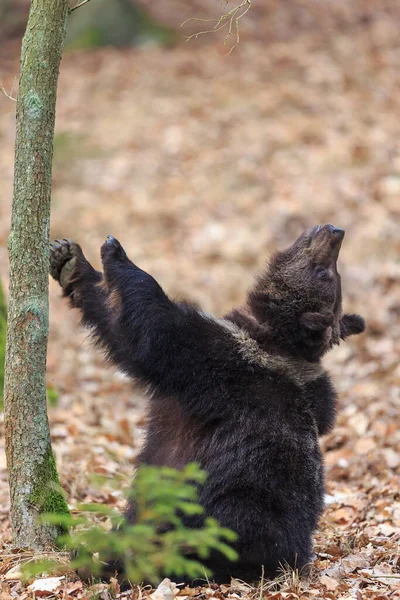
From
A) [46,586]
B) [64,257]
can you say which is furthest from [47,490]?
[64,257]

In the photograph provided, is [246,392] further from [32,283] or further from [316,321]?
[32,283]

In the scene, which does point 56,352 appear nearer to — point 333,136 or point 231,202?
point 231,202

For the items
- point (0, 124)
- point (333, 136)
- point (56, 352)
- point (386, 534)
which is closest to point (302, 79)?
point (333, 136)

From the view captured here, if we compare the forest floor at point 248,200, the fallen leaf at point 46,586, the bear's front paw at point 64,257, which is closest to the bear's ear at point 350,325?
the forest floor at point 248,200

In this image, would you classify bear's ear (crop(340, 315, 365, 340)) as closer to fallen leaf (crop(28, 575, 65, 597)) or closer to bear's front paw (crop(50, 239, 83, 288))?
bear's front paw (crop(50, 239, 83, 288))

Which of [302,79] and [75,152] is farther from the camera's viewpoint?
[302,79]

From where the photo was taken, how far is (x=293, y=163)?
13367 millimetres

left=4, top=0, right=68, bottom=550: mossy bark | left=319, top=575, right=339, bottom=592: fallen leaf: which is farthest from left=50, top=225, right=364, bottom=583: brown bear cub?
left=4, top=0, right=68, bottom=550: mossy bark

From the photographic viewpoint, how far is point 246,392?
4844 mm

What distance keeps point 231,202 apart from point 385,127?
3.37 m

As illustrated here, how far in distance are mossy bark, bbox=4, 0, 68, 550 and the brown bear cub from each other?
0.57 metres

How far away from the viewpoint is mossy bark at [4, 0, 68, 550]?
4574 millimetres

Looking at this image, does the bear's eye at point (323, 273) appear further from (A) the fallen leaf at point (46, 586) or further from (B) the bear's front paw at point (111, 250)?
(A) the fallen leaf at point (46, 586)

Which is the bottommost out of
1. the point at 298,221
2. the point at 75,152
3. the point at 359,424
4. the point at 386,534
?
the point at 386,534
